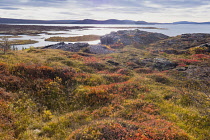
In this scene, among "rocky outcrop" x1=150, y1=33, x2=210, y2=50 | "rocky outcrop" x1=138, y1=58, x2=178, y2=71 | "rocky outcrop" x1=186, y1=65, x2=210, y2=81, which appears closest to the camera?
"rocky outcrop" x1=186, y1=65, x2=210, y2=81

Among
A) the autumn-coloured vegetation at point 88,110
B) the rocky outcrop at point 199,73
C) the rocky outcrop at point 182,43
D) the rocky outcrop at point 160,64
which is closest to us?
the autumn-coloured vegetation at point 88,110

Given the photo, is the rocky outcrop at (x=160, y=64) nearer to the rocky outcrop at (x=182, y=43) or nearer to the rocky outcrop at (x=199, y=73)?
the rocky outcrop at (x=199, y=73)

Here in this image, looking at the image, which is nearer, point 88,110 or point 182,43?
point 88,110

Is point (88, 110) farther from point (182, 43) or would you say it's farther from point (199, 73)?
point (182, 43)

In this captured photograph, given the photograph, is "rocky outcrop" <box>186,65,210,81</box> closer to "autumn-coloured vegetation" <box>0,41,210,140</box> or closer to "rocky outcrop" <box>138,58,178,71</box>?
"rocky outcrop" <box>138,58,178,71</box>

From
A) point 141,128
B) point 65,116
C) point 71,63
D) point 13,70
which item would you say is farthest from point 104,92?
point 71,63

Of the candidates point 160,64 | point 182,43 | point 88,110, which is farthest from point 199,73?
point 182,43

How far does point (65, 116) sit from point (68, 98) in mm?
3024

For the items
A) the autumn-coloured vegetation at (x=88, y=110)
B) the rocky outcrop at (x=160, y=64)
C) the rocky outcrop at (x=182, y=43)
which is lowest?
the autumn-coloured vegetation at (x=88, y=110)

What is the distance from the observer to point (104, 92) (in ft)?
48.6

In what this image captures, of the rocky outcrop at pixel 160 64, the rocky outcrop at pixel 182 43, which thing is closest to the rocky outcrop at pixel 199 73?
the rocky outcrop at pixel 160 64

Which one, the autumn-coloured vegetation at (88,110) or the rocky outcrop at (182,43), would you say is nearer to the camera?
the autumn-coloured vegetation at (88,110)

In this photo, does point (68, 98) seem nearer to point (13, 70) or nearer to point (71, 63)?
point (13, 70)

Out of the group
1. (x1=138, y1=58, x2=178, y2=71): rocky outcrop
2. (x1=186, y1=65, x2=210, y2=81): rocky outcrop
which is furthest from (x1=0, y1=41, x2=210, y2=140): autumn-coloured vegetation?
(x1=138, y1=58, x2=178, y2=71): rocky outcrop
